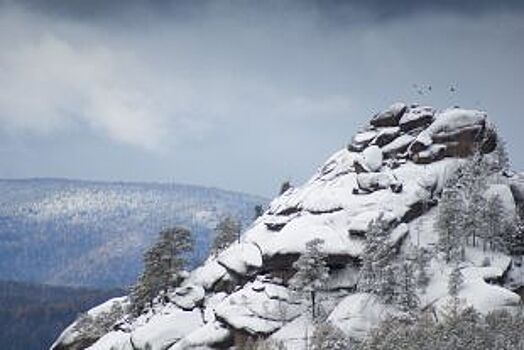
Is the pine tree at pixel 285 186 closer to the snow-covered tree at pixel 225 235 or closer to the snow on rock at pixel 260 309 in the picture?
the snow-covered tree at pixel 225 235

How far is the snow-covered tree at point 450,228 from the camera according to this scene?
106562 mm

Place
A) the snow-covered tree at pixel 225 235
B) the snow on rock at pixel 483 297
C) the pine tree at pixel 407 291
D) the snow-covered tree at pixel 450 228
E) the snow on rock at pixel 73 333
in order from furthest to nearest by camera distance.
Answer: the snow-covered tree at pixel 225 235
the snow on rock at pixel 73 333
the snow-covered tree at pixel 450 228
the pine tree at pixel 407 291
the snow on rock at pixel 483 297

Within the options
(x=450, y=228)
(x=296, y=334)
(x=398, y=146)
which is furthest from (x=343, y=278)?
(x=398, y=146)

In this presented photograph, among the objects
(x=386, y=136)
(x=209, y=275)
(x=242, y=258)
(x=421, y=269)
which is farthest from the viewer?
(x=386, y=136)

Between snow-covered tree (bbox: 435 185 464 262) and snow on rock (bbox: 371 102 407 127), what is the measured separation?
30230 mm

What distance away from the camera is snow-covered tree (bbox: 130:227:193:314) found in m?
124

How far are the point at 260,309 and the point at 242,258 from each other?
50.4 feet

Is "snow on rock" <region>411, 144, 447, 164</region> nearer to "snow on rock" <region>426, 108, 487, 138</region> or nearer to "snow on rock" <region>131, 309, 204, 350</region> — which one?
"snow on rock" <region>426, 108, 487, 138</region>

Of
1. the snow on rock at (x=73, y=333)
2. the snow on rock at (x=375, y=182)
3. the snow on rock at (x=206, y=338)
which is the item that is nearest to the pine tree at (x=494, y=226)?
the snow on rock at (x=375, y=182)

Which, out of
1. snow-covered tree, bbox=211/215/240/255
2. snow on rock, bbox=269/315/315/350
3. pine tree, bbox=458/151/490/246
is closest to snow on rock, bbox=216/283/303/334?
snow on rock, bbox=269/315/315/350

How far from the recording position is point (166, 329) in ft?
358

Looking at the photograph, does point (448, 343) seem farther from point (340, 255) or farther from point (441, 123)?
point (441, 123)

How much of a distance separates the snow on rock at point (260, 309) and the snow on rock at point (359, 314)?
7414 millimetres

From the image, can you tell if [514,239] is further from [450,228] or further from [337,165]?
[337,165]
